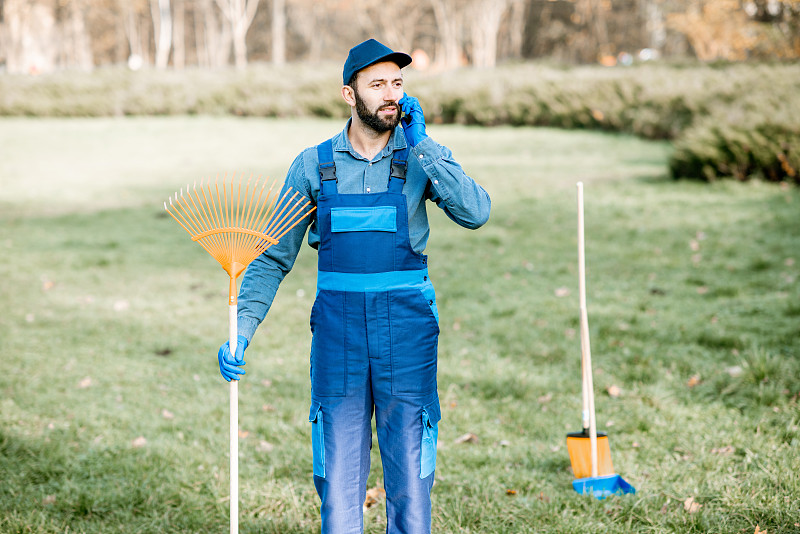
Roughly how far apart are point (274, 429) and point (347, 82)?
2624mm

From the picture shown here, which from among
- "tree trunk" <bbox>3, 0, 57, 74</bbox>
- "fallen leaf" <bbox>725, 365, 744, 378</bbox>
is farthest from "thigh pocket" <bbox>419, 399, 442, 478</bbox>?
"tree trunk" <bbox>3, 0, 57, 74</bbox>

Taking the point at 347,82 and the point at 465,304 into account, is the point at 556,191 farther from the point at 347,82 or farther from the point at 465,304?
the point at 347,82

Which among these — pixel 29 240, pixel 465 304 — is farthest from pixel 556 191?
pixel 29 240

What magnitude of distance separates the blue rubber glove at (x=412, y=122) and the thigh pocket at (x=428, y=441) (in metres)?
0.95

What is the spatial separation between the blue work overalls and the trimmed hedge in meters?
9.52

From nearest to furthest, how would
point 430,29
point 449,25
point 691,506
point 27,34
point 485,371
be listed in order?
point 691,506 → point 485,371 → point 27,34 → point 449,25 → point 430,29

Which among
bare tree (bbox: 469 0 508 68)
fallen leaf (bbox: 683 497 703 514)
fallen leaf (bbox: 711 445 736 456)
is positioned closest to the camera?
fallen leaf (bbox: 683 497 703 514)

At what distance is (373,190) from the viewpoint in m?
2.51

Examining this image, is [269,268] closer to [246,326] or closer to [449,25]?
[246,326]

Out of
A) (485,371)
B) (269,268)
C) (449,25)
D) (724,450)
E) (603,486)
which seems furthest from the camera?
(449,25)

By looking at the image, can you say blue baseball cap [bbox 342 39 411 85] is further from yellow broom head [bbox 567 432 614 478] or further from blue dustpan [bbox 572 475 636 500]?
→ blue dustpan [bbox 572 475 636 500]

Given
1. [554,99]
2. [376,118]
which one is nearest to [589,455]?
[376,118]

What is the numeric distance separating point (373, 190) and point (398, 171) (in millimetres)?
109

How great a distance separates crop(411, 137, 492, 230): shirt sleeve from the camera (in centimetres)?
238
